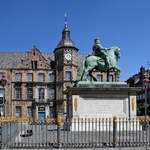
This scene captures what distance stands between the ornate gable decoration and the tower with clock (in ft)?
10.5

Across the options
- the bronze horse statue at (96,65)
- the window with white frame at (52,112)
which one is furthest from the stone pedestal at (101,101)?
the window with white frame at (52,112)

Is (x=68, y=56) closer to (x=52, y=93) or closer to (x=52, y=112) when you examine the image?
(x=52, y=93)

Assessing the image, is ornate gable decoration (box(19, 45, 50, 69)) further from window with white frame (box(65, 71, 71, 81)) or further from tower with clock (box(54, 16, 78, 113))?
window with white frame (box(65, 71, 71, 81))

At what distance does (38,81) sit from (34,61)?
424 cm

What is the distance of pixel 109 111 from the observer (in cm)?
1694

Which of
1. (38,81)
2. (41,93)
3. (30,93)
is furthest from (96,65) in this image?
(30,93)

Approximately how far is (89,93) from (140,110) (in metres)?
37.5

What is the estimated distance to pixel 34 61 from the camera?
50938 mm

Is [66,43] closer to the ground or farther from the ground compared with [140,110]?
farther from the ground

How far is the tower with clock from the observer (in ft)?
159

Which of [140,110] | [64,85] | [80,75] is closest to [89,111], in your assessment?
[80,75]

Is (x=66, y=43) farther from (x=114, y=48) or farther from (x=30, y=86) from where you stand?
(x=114, y=48)

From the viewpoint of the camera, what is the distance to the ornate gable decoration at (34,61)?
5050 cm

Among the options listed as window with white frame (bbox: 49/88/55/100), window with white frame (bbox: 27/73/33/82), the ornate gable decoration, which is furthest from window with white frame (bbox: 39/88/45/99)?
the ornate gable decoration
